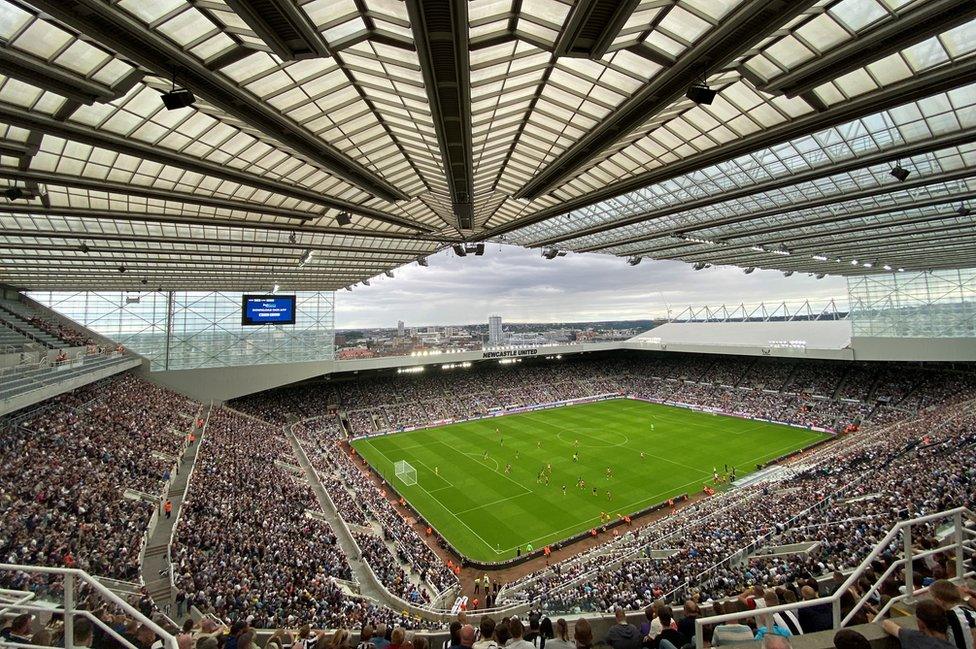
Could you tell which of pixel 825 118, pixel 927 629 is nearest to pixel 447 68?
pixel 825 118

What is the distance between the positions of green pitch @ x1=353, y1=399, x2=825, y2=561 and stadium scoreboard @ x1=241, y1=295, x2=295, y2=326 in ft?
43.6

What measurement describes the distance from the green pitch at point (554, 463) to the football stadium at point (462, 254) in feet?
1.24

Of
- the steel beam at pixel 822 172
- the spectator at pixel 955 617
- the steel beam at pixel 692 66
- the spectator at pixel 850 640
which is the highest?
the steel beam at pixel 822 172

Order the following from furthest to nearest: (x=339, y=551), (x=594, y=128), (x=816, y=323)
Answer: (x=816, y=323), (x=339, y=551), (x=594, y=128)

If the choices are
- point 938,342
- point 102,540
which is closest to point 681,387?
point 938,342

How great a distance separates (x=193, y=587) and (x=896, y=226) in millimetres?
33989

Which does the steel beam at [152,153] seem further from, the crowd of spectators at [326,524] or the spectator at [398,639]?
the spectator at [398,639]

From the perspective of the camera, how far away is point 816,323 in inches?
2096

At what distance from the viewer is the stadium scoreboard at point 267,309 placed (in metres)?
36.2

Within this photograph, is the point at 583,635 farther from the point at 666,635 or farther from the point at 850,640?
the point at 850,640

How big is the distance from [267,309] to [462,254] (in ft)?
56.4

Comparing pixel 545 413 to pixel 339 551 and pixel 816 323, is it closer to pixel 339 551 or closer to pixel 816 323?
pixel 816 323

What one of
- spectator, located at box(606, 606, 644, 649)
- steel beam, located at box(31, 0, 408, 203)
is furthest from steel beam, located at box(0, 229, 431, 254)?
spectator, located at box(606, 606, 644, 649)

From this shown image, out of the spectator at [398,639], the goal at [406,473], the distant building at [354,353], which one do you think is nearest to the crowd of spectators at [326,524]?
the goal at [406,473]
